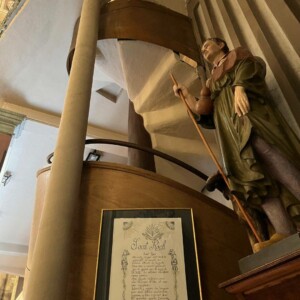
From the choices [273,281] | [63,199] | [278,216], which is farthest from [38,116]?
[273,281]

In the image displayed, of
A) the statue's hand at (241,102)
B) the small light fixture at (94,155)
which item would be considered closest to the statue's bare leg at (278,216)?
the statue's hand at (241,102)

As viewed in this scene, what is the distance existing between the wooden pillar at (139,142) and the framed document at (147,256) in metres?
1.85

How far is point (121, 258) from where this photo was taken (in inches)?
77.1

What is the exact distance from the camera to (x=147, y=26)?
3.93m

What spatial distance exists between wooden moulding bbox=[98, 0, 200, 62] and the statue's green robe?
1.70 m

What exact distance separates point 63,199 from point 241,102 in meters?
1.20

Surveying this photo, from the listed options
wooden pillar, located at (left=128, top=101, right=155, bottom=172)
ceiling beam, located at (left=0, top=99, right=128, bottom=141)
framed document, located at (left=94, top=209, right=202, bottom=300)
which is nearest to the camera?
framed document, located at (left=94, top=209, right=202, bottom=300)

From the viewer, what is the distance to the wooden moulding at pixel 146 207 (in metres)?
1.99

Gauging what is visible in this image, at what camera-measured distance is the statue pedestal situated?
1.28 m

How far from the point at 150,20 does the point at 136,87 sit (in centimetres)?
80

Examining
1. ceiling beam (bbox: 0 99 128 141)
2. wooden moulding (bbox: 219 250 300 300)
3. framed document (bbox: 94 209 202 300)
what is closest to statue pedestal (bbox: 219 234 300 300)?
wooden moulding (bbox: 219 250 300 300)

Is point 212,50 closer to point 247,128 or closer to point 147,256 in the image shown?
point 247,128

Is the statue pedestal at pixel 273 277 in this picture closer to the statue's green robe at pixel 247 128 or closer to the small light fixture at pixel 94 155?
the statue's green robe at pixel 247 128

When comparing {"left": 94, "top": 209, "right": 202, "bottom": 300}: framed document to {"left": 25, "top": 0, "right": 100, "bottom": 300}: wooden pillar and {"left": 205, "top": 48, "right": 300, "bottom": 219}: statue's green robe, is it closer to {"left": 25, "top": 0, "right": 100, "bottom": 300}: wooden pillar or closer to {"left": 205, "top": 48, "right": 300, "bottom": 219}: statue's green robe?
{"left": 25, "top": 0, "right": 100, "bottom": 300}: wooden pillar
